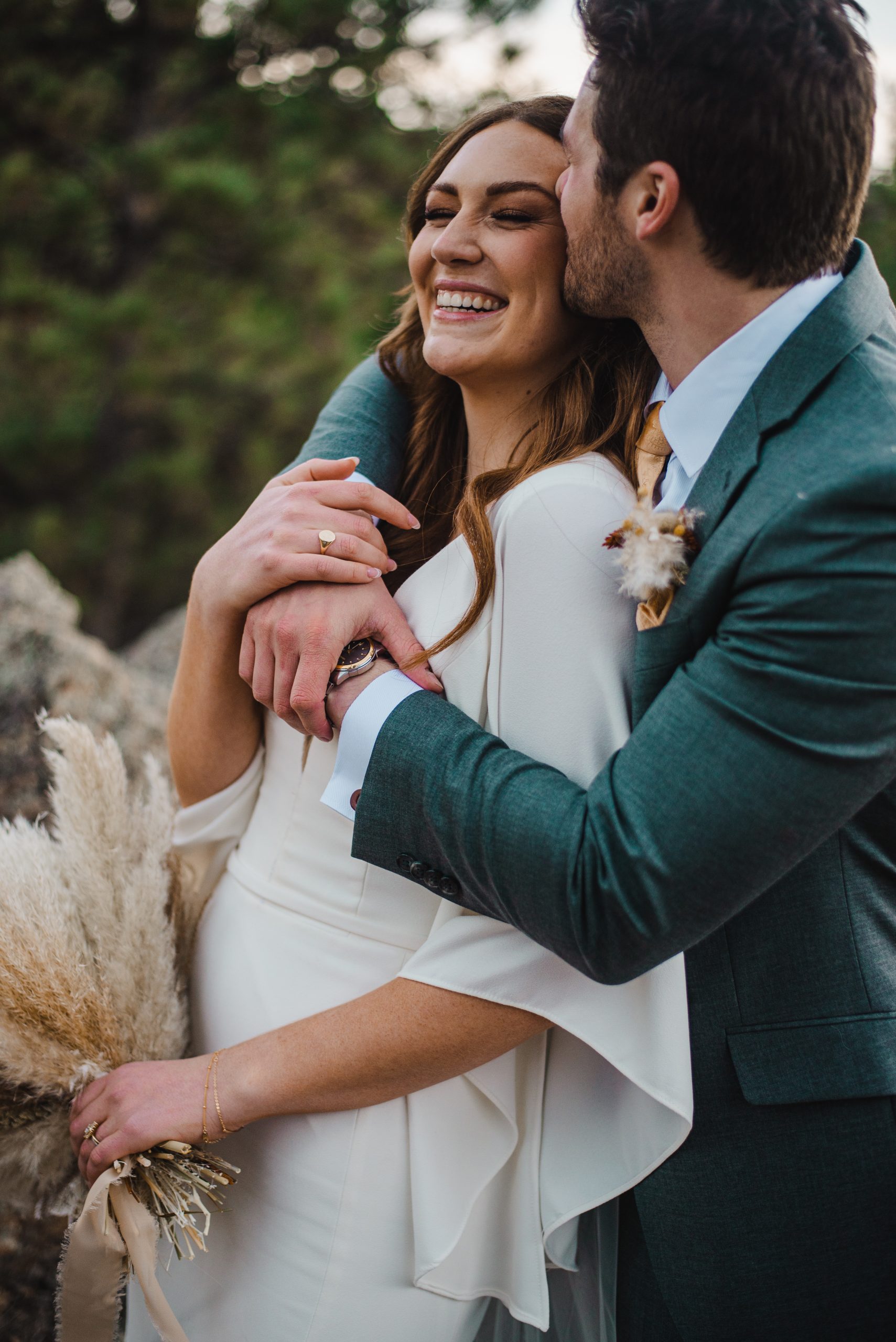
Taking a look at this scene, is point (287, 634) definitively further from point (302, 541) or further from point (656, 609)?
point (656, 609)

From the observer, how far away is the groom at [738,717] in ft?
3.55

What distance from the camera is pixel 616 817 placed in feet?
3.70

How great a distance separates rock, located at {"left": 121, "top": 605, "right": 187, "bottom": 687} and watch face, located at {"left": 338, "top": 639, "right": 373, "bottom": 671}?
2110 mm

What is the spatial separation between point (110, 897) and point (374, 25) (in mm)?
6457

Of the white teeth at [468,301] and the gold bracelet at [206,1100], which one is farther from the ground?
the white teeth at [468,301]

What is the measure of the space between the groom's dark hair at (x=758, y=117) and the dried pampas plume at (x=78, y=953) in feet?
4.28

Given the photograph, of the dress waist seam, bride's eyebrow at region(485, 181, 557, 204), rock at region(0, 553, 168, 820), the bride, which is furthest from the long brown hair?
rock at region(0, 553, 168, 820)

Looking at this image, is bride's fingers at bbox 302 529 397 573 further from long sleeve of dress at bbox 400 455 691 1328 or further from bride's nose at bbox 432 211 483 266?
bride's nose at bbox 432 211 483 266

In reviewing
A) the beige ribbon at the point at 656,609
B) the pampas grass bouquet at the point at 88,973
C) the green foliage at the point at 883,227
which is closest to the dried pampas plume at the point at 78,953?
the pampas grass bouquet at the point at 88,973

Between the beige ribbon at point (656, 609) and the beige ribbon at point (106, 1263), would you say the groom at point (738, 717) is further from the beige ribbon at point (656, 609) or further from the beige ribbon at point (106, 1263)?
the beige ribbon at point (106, 1263)

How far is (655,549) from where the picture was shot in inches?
46.3

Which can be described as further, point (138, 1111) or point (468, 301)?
point (468, 301)

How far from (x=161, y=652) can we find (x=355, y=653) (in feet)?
7.85

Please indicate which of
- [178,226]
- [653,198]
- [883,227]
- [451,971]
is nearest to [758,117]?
[653,198]
